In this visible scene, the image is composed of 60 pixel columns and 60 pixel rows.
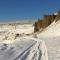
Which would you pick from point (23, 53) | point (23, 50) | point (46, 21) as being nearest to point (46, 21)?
point (46, 21)

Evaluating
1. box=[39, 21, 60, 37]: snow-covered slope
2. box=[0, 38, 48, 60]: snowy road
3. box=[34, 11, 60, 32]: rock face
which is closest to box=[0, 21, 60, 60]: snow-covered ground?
box=[0, 38, 48, 60]: snowy road

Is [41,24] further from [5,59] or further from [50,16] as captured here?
[5,59]

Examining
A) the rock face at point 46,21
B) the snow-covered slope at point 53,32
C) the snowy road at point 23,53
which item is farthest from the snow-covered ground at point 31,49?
the rock face at point 46,21

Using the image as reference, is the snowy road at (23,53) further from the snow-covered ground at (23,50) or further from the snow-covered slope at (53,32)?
the snow-covered slope at (53,32)

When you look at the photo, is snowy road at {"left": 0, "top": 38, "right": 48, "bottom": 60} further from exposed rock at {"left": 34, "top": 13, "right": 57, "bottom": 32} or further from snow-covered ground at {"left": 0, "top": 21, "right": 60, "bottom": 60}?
exposed rock at {"left": 34, "top": 13, "right": 57, "bottom": 32}

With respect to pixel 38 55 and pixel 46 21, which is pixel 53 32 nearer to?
→ pixel 46 21

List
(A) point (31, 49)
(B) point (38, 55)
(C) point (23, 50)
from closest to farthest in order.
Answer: (B) point (38, 55), (C) point (23, 50), (A) point (31, 49)

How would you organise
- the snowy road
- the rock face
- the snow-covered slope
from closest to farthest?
the snowy road, the snow-covered slope, the rock face

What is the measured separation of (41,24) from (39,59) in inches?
1823

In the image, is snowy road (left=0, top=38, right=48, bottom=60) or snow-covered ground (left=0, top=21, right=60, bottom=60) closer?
snowy road (left=0, top=38, right=48, bottom=60)

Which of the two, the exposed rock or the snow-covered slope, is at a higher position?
the exposed rock

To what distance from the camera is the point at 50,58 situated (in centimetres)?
1113

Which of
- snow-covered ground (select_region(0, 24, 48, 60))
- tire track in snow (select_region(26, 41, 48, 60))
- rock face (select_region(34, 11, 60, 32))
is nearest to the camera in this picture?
→ tire track in snow (select_region(26, 41, 48, 60))

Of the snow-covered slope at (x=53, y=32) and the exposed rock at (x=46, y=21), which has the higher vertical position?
the exposed rock at (x=46, y=21)
